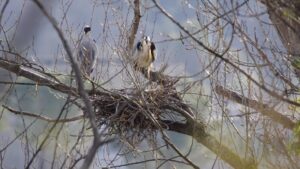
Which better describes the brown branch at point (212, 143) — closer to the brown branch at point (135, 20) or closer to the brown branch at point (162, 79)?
the brown branch at point (162, 79)

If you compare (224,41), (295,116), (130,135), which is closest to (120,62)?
(130,135)

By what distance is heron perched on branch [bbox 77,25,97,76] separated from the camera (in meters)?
3.95

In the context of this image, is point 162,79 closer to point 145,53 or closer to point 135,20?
point 135,20

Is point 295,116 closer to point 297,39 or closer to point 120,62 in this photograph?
point 297,39

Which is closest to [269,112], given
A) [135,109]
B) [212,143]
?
[135,109]

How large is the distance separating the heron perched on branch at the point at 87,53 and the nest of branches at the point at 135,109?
229mm

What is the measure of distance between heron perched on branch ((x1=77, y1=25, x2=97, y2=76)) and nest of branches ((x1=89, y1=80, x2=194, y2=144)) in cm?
23

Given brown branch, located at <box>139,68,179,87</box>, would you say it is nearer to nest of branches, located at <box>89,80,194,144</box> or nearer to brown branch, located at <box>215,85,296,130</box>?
nest of branches, located at <box>89,80,194,144</box>

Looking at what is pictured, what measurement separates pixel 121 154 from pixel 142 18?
1109 mm

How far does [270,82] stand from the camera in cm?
230

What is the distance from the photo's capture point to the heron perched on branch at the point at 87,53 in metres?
3.95

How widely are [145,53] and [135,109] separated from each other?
1.43 m

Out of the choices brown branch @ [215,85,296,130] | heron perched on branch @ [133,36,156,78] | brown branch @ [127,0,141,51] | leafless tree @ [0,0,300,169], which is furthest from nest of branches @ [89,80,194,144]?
brown branch @ [215,85,296,130]

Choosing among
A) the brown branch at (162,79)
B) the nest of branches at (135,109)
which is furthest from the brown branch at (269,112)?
the brown branch at (162,79)
